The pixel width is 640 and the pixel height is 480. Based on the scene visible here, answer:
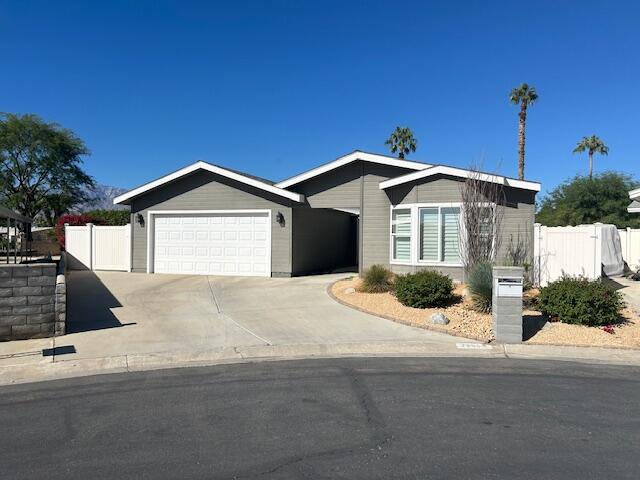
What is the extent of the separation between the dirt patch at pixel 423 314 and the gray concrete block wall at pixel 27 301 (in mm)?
6237

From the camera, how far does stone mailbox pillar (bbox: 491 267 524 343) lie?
28.6 ft

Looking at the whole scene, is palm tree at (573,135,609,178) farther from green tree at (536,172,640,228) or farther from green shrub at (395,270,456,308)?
green shrub at (395,270,456,308)

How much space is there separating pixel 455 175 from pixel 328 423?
11.0 m

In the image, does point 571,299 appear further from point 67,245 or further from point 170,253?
point 67,245

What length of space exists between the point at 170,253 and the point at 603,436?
1593 centimetres

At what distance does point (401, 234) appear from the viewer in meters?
15.7

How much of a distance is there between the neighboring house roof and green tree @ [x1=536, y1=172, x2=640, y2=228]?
2254 centimetres

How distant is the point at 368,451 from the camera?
13.9ft

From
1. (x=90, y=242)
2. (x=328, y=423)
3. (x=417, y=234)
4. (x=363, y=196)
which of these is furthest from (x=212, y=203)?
(x=328, y=423)

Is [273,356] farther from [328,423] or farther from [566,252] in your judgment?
[566,252]

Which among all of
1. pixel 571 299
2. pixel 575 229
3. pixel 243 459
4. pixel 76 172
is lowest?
pixel 243 459

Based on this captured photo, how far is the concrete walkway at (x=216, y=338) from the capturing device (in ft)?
24.4

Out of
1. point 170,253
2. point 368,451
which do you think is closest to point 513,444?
point 368,451

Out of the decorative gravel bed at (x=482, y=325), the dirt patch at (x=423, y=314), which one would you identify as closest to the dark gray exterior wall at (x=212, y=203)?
the dirt patch at (x=423, y=314)
